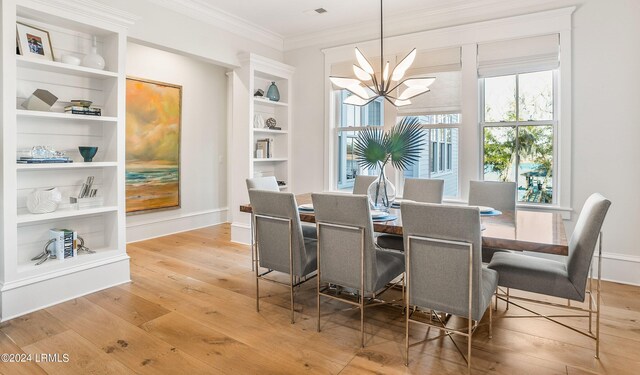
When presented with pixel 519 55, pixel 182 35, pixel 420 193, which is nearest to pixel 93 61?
pixel 182 35

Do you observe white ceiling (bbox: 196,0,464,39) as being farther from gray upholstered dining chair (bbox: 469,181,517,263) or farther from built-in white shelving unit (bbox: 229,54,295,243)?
gray upholstered dining chair (bbox: 469,181,517,263)

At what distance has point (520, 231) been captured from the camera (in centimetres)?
232

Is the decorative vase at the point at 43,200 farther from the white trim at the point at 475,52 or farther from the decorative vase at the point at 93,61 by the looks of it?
the white trim at the point at 475,52

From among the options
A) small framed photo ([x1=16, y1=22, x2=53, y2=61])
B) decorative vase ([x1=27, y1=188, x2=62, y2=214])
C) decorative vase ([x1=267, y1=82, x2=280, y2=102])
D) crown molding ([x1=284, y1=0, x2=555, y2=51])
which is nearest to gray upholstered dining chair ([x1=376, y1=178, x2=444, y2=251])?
crown molding ([x1=284, y1=0, x2=555, y2=51])

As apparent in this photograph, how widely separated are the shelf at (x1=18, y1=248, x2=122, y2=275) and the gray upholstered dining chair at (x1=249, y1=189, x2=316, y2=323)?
160cm

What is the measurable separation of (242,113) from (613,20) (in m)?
4.16

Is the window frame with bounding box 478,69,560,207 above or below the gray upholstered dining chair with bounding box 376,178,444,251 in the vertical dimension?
above

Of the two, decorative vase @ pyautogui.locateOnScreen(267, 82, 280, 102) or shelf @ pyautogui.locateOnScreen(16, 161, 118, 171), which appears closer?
shelf @ pyautogui.locateOnScreen(16, 161, 118, 171)

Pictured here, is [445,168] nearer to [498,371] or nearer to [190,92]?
[498,371]

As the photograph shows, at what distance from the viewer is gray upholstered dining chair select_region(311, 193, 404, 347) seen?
232cm

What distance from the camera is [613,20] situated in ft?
11.7

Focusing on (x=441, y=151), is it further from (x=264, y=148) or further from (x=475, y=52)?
(x=264, y=148)

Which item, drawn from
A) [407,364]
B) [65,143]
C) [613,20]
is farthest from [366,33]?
[407,364]

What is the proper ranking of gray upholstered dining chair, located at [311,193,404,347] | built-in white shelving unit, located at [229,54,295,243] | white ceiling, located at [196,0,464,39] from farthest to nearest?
built-in white shelving unit, located at [229,54,295,243]
white ceiling, located at [196,0,464,39]
gray upholstered dining chair, located at [311,193,404,347]
